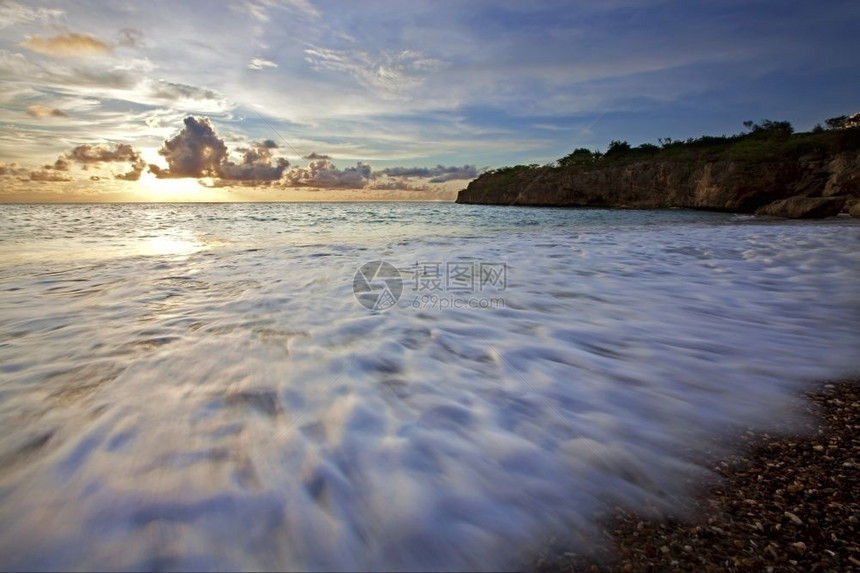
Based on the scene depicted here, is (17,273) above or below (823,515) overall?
below

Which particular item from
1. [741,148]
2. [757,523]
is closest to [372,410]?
[757,523]

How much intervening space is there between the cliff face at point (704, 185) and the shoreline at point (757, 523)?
22343 millimetres

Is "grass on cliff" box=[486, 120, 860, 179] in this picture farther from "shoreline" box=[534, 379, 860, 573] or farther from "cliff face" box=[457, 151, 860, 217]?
"shoreline" box=[534, 379, 860, 573]

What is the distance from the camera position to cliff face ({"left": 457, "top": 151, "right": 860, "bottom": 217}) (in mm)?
22031

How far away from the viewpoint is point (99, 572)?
4.28 feet

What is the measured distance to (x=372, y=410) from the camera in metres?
2.22

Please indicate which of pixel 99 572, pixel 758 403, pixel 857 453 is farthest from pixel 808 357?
pixel 99 572

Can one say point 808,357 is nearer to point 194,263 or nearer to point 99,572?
point 99,572

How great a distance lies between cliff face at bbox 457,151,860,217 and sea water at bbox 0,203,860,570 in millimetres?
21060

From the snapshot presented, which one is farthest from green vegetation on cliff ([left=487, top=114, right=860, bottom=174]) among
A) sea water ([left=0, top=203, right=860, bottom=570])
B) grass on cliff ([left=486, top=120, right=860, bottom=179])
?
sea water ([left=0, top=203, right=860, bottom=570])

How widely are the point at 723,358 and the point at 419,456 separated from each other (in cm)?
239

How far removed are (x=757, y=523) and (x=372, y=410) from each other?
1696 millimetres

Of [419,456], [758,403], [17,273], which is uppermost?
[758,403]

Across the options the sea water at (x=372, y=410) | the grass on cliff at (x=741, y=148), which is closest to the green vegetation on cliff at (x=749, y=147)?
the grass on cliff at (x=741, y=148)
